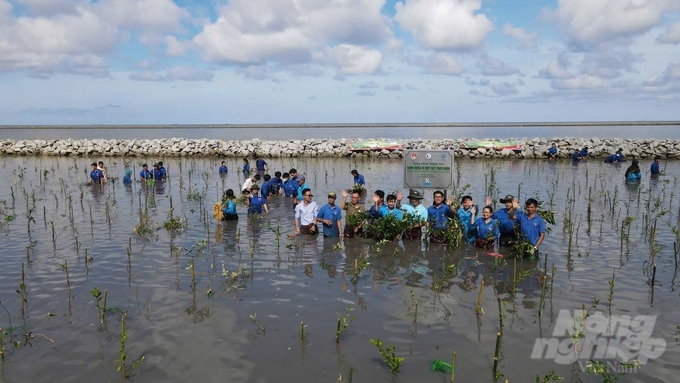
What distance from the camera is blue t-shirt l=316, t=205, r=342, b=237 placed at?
1308cm

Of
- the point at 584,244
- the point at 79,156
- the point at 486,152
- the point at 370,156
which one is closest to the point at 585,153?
the point at 486,152

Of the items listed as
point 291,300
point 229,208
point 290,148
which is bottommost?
point 291,300

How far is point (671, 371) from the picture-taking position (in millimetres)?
6375

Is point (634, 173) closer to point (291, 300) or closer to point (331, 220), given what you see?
point (331, 220)

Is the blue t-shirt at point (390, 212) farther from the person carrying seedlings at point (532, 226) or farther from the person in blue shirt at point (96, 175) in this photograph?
the person in blue shirt at point (96, 175)

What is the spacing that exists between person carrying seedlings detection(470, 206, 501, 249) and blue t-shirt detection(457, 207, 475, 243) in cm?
22

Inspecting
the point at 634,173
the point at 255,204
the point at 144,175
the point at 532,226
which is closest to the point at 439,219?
the point at 532,226

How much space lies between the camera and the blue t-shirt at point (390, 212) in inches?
492

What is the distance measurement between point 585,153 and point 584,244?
26.3 m

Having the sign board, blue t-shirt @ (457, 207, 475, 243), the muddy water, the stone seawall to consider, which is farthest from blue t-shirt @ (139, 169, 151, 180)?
blue t-shirt @ (457, 207, 475, 243)

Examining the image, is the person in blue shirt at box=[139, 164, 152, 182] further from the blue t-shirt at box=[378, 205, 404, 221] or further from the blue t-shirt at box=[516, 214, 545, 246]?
the blue t-shirt at box=[516, 214, 545, 246]

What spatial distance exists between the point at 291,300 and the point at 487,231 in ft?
17.8

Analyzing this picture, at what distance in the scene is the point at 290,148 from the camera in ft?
136

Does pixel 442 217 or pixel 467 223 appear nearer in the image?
pixel 467 223
